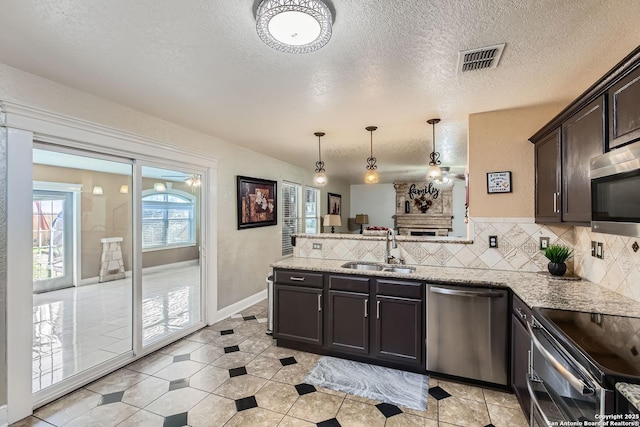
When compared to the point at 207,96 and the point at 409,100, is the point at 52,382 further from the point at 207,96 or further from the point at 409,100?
the point at 409,100

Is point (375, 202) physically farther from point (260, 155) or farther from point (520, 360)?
point (520, 360)

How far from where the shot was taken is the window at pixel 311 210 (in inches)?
271

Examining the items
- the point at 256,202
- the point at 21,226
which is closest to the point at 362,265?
the point at 256,202

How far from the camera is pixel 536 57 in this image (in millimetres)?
1866

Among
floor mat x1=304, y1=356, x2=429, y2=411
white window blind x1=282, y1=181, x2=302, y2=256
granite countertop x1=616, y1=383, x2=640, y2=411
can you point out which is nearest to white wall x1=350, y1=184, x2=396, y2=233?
white window blind x1=282, y1=181, x2=302, y2=256

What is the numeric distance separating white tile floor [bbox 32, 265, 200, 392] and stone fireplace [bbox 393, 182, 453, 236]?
7106 mm

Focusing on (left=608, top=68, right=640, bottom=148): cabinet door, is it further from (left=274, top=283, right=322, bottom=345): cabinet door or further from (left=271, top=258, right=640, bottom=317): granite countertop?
(left=274, top=283, right=322, bottom=345): cabinet door

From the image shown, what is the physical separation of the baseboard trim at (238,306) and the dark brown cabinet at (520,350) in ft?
10.7

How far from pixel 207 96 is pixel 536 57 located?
95.0 inches

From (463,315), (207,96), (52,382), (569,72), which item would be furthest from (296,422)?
(569,72)

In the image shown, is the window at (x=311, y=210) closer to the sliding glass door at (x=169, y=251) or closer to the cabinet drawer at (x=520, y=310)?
the sliding glass door at (x=169, y=251)

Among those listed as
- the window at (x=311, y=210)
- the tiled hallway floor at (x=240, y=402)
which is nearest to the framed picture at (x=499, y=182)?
the tiled hallway floor at (x=240, y=402)

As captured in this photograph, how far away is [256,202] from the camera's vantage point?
462 cm

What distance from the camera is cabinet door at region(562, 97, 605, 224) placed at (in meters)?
1.74
